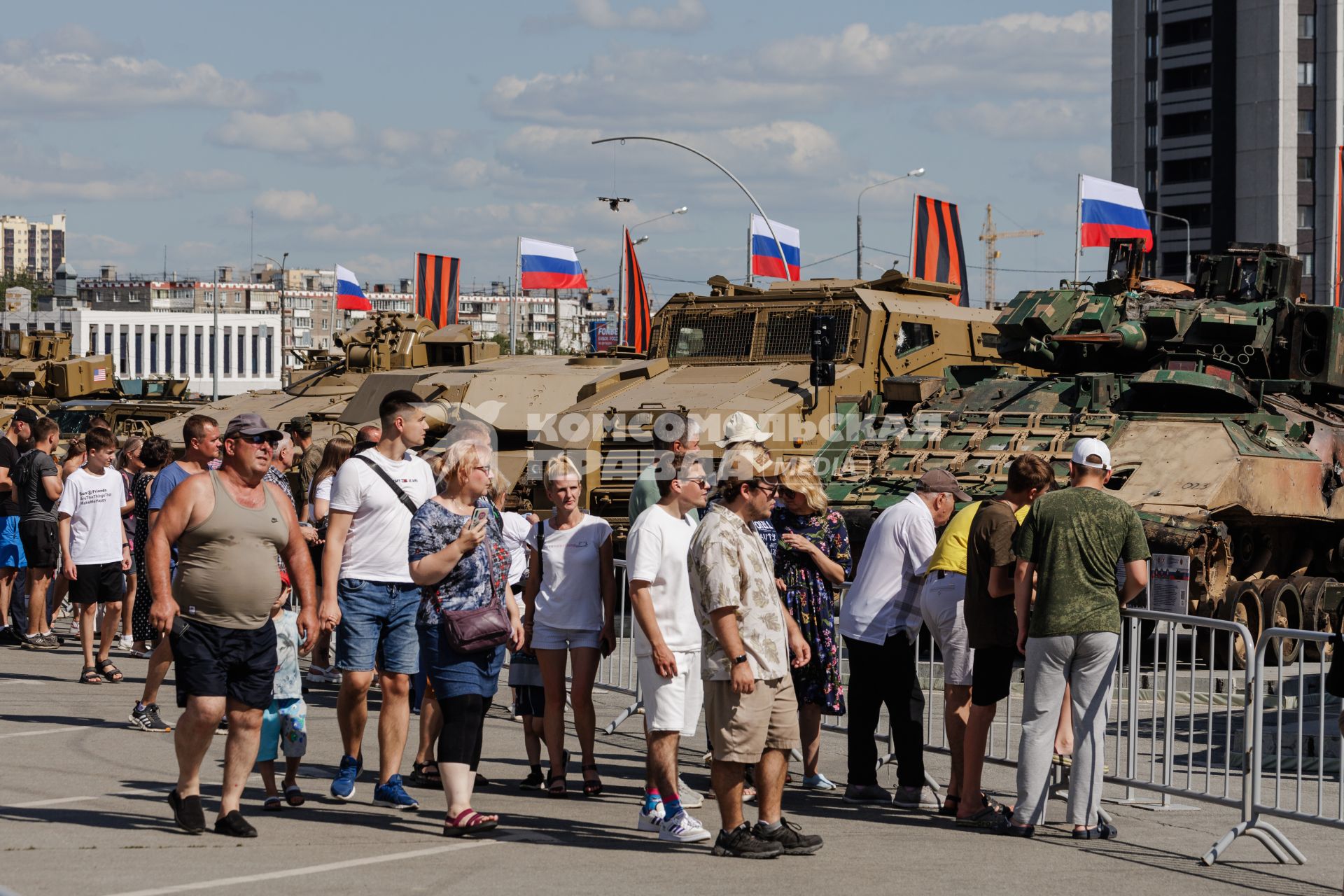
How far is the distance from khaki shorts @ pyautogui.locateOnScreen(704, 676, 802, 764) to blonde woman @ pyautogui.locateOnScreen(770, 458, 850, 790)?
1262 millimetres

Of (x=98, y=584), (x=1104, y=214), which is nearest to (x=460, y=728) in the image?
(x=98, y=584)

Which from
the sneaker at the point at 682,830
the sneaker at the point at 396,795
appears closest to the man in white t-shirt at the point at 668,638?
the sneaker at the point at 682,830

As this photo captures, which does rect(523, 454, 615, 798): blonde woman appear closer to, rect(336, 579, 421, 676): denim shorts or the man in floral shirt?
rect(336, 579, 421, 676): denim shorts

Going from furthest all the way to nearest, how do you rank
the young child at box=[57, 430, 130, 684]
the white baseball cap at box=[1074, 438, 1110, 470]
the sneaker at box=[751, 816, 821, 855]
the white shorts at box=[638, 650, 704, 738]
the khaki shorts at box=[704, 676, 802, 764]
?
1. the young child at box=[57, 430, 130, 684]
2. the white baseball cap at box=[1074, 438, 1110, 470]
3. the white shorts at box=[638, 650, 704, 738]
4. the sneaker at box=[751, 816, 821, 855]
5. the khaki shorts at box=[704, 676, 802, 764]

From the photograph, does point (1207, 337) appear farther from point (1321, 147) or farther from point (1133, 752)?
point (1321, 147)

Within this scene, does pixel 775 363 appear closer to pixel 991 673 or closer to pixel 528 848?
pixel 991 673

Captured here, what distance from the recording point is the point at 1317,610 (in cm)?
1600

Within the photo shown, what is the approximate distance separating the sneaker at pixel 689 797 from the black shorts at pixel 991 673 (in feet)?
4.59

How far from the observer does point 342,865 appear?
7371 mm

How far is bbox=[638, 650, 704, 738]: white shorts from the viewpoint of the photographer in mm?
8141

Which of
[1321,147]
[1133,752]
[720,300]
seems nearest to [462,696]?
[1133,752]

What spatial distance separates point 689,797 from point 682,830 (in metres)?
0.81

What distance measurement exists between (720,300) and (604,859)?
15280mm

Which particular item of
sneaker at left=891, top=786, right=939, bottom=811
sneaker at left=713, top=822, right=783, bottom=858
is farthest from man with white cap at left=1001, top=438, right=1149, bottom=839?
sneaker at left=713, top=822, right=783, bottom=858
